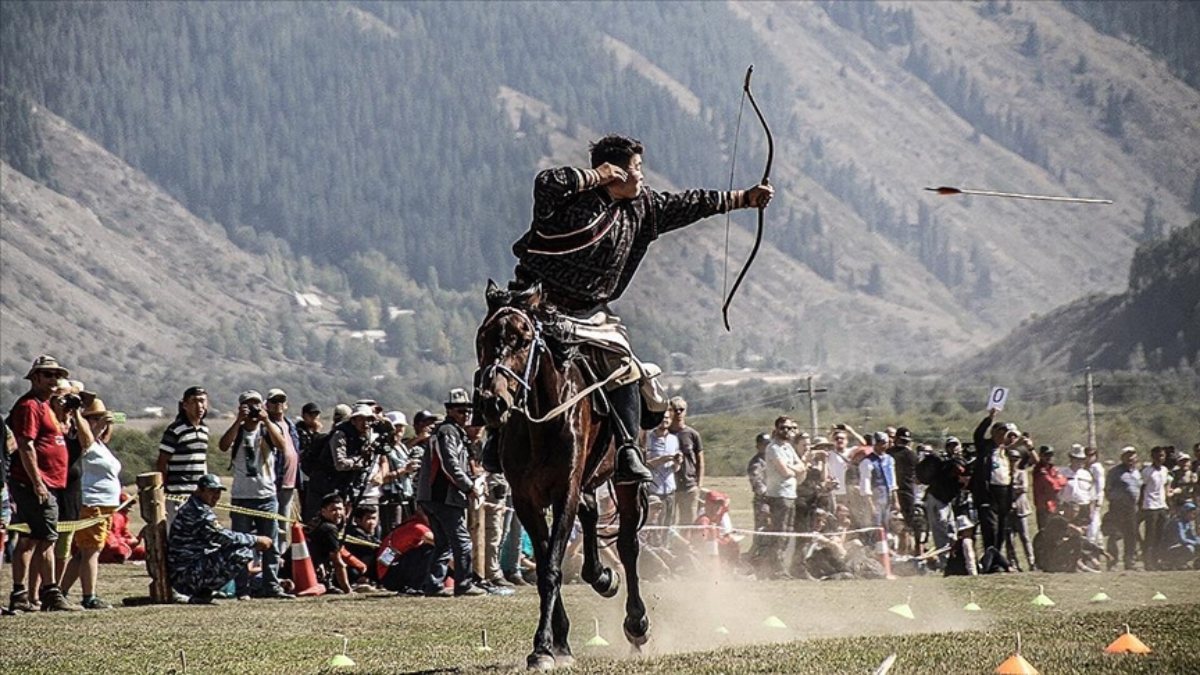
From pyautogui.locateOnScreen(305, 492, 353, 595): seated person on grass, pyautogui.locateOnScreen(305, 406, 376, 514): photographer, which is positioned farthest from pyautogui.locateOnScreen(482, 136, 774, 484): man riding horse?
pyautogui.locateOnScreen(305, 406, 376, 514): photographer

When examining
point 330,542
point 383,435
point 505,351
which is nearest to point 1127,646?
point 505,351

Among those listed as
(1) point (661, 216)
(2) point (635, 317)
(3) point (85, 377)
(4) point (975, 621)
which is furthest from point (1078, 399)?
(3) point (85, 377)

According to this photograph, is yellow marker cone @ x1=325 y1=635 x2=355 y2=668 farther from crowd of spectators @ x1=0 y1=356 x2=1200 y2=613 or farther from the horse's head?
A: crowd of spectators @ x1=0 y1=356 x2=1200 y2=613

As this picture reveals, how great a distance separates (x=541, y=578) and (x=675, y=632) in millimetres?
3041

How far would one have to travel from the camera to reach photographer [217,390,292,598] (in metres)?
22.0

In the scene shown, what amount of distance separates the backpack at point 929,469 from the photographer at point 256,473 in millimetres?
9604

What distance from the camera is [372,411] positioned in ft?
78.7

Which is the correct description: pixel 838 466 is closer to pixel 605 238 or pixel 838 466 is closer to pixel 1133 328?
pixel 605 238

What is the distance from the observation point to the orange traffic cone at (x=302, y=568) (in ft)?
74.4

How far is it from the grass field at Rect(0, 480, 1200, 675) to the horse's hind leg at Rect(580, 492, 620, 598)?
51 centimetres

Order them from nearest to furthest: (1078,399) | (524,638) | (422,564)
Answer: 1. (524,638)
2. (422,564)
3. (1078,399)

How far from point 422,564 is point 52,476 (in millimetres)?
Result: 4656

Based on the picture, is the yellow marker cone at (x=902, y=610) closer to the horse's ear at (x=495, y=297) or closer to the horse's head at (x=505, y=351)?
the horse's head at (x=505, y=351)

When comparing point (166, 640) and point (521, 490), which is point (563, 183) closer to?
point (521, 490)
